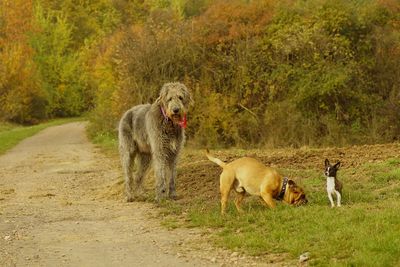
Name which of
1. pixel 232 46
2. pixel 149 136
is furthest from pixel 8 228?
pixel 232 46

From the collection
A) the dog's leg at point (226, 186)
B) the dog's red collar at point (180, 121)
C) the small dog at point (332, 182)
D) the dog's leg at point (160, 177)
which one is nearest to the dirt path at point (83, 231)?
the dog's leg at point (160, 177)

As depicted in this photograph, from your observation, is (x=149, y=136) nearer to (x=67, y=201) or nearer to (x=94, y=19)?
(x=67, y=201)

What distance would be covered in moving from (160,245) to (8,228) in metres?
2.98

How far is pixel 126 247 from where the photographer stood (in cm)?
854

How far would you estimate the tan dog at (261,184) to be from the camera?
376 inches

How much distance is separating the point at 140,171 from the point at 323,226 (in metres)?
5.88

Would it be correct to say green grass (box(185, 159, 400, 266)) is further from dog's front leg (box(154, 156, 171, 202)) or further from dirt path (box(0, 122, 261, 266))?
dog's front leg (box(154, 156, 171, 202))

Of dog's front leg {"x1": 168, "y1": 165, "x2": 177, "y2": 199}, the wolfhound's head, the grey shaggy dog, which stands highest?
the wolfhound's head

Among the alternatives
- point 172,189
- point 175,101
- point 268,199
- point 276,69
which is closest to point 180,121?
point 175,101

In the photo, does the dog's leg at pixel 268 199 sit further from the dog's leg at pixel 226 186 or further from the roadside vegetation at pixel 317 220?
the dog's leg at pixel 226 186

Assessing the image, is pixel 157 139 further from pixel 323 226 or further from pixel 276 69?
pixel 276 69

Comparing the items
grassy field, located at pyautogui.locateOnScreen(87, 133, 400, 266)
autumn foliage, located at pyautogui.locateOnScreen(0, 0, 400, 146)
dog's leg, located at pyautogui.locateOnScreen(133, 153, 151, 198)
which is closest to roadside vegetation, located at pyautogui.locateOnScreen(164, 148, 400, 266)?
grassy field, located at pyautogui.locateOnScreen(87, 133, 400, 266)

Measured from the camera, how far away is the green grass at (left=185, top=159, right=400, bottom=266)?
717 cm

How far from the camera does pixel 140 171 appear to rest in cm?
1326
